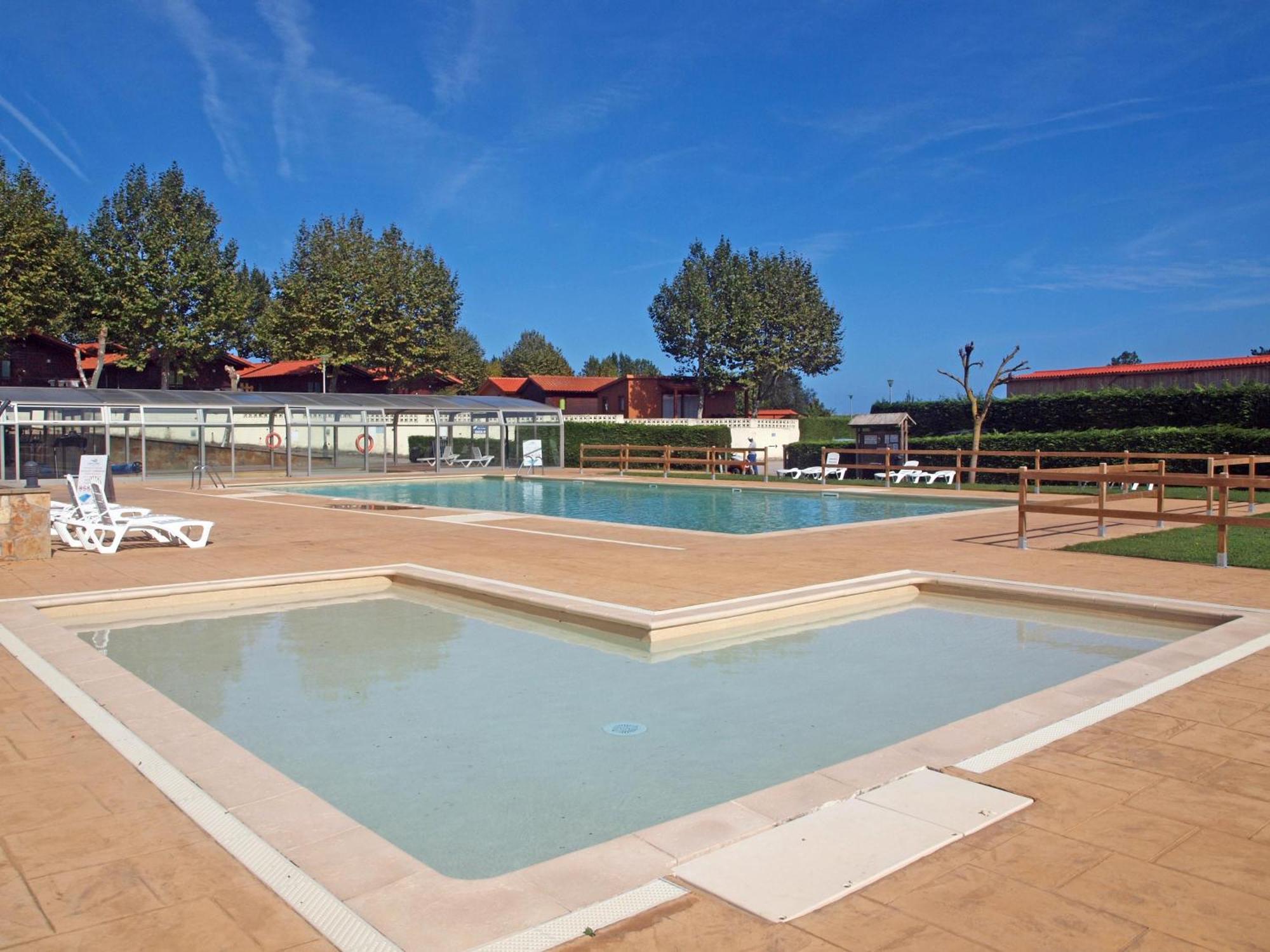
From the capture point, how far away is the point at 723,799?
4.27 meters

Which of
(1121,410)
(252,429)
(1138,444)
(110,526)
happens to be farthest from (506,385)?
(110,526)

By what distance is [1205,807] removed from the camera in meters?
3.55

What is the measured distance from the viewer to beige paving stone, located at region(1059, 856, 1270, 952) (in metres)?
2.63

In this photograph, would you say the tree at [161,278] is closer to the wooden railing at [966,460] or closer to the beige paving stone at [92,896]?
the wooden railing at [966,460]

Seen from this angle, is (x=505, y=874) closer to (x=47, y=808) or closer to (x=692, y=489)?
(x=47, y=808)

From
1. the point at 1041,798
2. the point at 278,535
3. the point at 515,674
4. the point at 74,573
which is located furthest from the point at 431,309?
the point at 1041,798

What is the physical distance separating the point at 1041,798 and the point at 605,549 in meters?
7.91

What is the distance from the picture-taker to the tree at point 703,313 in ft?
175

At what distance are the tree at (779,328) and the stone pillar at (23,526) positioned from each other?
45.1 meters

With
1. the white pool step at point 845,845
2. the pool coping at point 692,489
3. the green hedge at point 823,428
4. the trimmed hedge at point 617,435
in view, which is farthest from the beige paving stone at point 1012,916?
the green hedge at point 823,428

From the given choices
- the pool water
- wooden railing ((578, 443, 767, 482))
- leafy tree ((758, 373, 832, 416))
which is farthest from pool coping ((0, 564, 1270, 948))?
leafy tree ((758, 373, 832, 416))

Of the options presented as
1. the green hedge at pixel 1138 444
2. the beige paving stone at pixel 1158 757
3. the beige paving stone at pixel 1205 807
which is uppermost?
the green hedge at pixel 1138 444

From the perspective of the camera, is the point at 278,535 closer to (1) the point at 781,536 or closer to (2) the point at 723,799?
(1) the point at 781,536

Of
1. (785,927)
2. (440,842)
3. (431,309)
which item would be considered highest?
(431,309)
